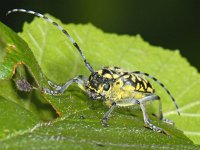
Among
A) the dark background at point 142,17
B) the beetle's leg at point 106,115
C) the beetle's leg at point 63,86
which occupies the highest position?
the dark background at point 142,17

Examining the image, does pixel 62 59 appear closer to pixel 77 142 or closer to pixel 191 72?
pixel 191 72

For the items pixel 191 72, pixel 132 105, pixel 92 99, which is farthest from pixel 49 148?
pixel 191 72

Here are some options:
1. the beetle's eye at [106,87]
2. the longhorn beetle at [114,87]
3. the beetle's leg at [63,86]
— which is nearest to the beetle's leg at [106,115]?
the longhorn beetle at [114,87]

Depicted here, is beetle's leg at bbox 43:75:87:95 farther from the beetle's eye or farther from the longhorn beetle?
the beetle's eye

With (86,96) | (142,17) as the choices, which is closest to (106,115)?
(86,96)

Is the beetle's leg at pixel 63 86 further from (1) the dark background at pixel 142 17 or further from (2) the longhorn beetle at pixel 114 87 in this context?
(1) the dark background at pixel 142 17

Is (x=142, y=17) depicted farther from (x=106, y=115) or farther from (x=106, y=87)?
(x=106, y=115)
